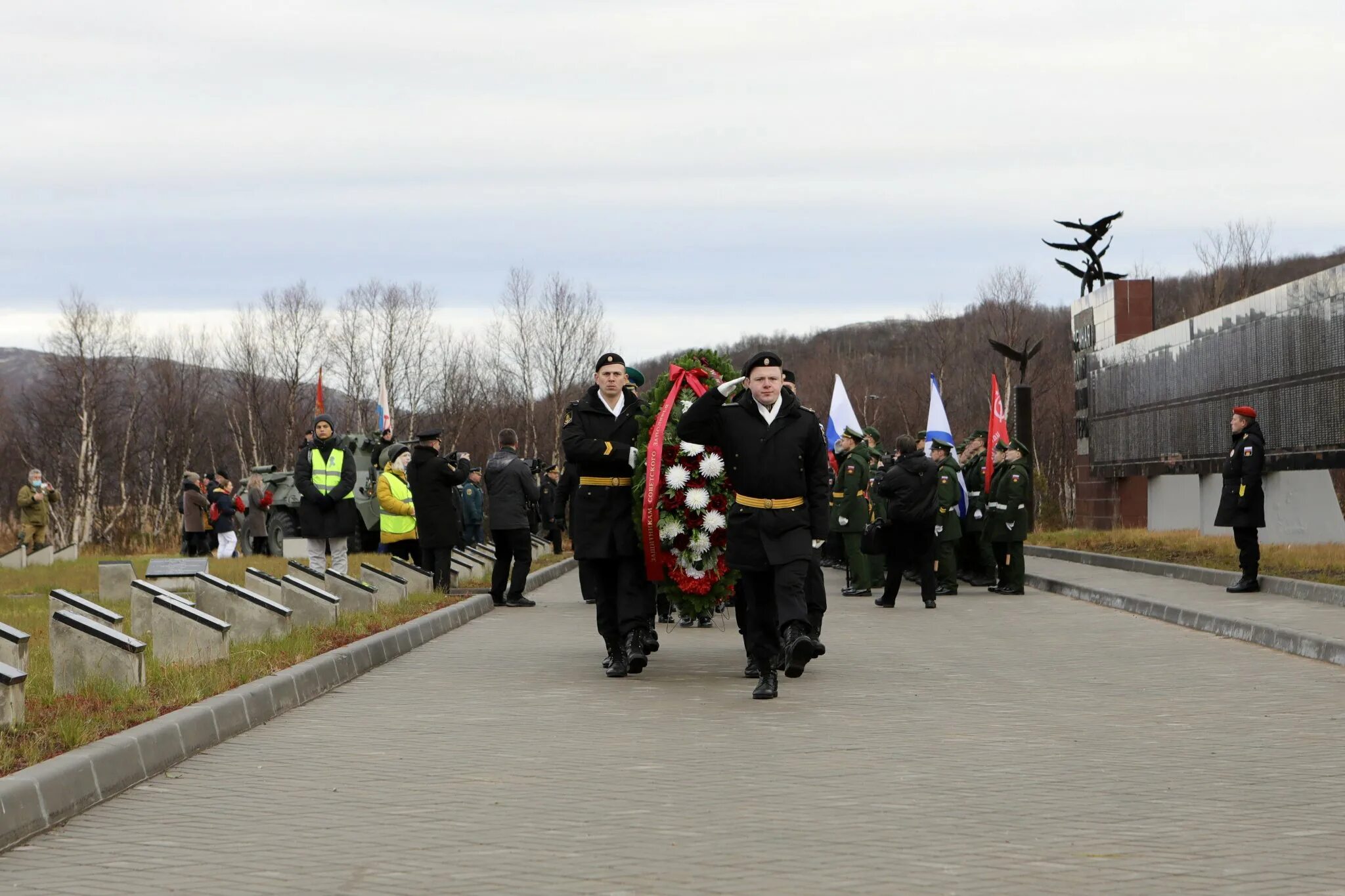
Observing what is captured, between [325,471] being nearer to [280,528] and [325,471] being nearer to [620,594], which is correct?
[620,594]

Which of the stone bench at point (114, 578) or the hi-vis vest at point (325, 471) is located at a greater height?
the hi-vis vest at point (325, 471)

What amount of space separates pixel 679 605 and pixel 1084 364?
3120cm

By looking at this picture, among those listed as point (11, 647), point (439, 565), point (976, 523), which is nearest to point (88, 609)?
point (11, 647)

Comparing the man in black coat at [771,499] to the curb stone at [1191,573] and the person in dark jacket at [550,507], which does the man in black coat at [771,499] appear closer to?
the curb stone at [1191,573]

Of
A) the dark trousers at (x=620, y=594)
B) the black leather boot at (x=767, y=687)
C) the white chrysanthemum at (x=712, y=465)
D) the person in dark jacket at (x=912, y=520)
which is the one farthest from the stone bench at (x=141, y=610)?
the person in dark jacket at (x=912, y=520)

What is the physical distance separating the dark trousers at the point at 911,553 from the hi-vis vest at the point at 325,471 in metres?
6.22

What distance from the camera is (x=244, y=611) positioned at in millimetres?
13367

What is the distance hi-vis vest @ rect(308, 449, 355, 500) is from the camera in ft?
60.4

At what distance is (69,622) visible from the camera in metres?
10.1

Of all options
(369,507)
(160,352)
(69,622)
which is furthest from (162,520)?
(69,622)

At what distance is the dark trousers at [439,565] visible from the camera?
2036 centimetres

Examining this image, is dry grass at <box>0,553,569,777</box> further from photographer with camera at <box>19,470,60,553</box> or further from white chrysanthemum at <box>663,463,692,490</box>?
photographer with camera at <box>19,470,60,553</box>

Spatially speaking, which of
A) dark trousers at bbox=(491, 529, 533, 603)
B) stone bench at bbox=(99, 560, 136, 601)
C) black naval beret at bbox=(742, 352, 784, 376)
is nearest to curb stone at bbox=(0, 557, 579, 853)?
black naval beret at bbox=(742, 352, 784, 376)

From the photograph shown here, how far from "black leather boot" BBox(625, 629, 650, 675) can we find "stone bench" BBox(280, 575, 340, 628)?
138 inches
